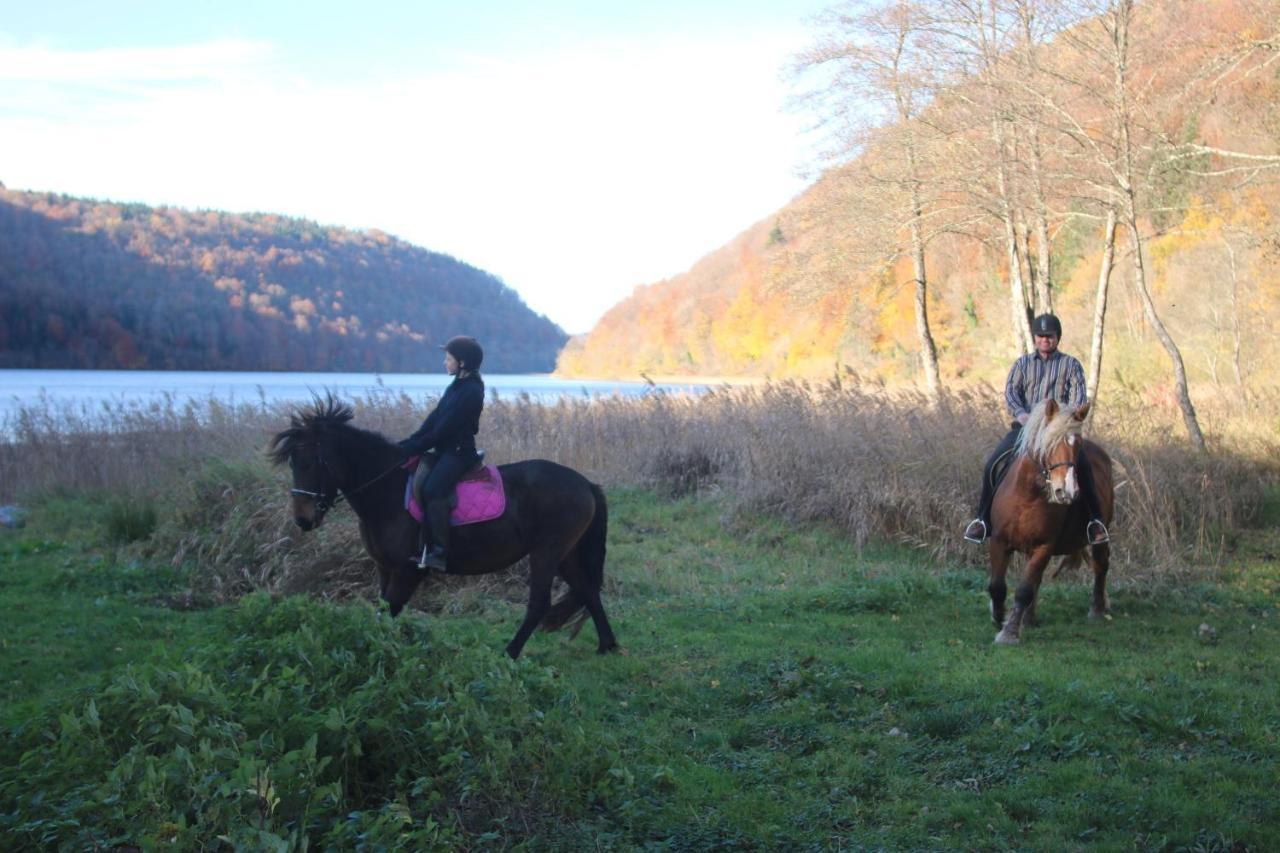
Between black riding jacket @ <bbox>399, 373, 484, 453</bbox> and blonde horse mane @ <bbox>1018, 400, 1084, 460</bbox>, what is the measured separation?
4.11 m

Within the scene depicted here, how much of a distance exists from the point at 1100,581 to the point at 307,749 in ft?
22.9

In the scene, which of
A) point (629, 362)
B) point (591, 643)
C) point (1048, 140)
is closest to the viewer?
point (591, 643)

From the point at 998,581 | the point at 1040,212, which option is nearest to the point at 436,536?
the point at 998,581

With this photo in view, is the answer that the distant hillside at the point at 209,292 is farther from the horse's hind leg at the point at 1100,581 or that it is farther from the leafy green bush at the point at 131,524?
the horse's hind leg at the point at 1100,581

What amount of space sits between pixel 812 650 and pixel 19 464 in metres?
15.1

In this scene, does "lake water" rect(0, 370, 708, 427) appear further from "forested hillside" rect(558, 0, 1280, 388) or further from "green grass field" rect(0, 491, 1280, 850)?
"green grass field" rect(0, 491, 1280, 850)

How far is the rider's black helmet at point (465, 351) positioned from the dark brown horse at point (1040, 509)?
13.8ft

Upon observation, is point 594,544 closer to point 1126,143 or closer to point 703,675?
point 703,675

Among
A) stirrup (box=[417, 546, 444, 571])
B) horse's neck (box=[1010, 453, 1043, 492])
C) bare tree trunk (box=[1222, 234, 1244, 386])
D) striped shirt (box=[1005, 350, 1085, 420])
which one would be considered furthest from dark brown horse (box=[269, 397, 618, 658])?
bare tree trunk (box=[1222, 234, 1244, 386])

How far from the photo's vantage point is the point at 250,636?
466 cm

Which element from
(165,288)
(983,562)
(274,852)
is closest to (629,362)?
(165,288)

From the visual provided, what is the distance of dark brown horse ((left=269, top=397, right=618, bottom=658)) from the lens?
274 inches

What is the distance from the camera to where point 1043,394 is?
813 centimetres

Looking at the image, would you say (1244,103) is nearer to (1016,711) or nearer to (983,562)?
(983,562)
